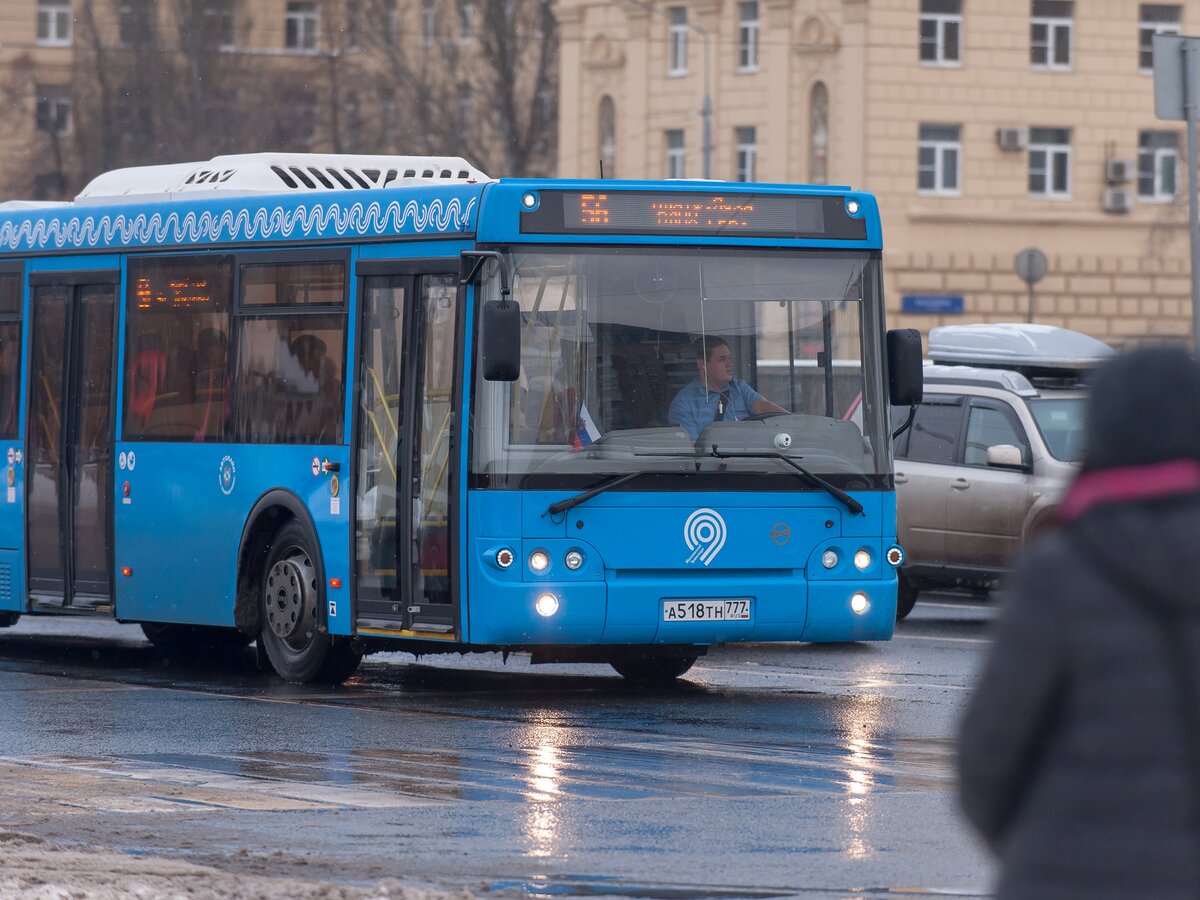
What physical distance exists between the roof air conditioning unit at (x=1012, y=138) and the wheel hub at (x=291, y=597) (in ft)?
126

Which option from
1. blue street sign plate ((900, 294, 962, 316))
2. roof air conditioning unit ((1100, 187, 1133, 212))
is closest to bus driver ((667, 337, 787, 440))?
blue street sign plate ((900, 294, 962, 316))

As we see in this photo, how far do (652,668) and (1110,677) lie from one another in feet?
37.7

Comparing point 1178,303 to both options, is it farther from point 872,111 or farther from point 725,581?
point 725,581

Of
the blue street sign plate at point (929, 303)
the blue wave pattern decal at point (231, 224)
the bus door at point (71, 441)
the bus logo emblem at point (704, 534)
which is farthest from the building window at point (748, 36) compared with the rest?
the bus logo emblem at point (704, 534)

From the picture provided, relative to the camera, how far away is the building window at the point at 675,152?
53.8 metres

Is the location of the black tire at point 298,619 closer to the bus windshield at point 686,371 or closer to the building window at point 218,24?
the bus windshield at point 686,371

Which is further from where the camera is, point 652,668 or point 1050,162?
point 1050,162

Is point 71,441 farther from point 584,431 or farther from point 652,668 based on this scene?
point 584,431

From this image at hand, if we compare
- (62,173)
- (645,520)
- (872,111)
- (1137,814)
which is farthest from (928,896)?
(62,173)

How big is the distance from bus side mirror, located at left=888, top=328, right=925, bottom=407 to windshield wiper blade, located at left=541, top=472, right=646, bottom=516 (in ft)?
4.86

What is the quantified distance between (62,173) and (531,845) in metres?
54.1

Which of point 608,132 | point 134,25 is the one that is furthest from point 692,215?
point 134,25

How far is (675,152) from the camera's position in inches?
2127

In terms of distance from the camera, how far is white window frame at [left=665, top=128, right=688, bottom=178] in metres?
53.6
